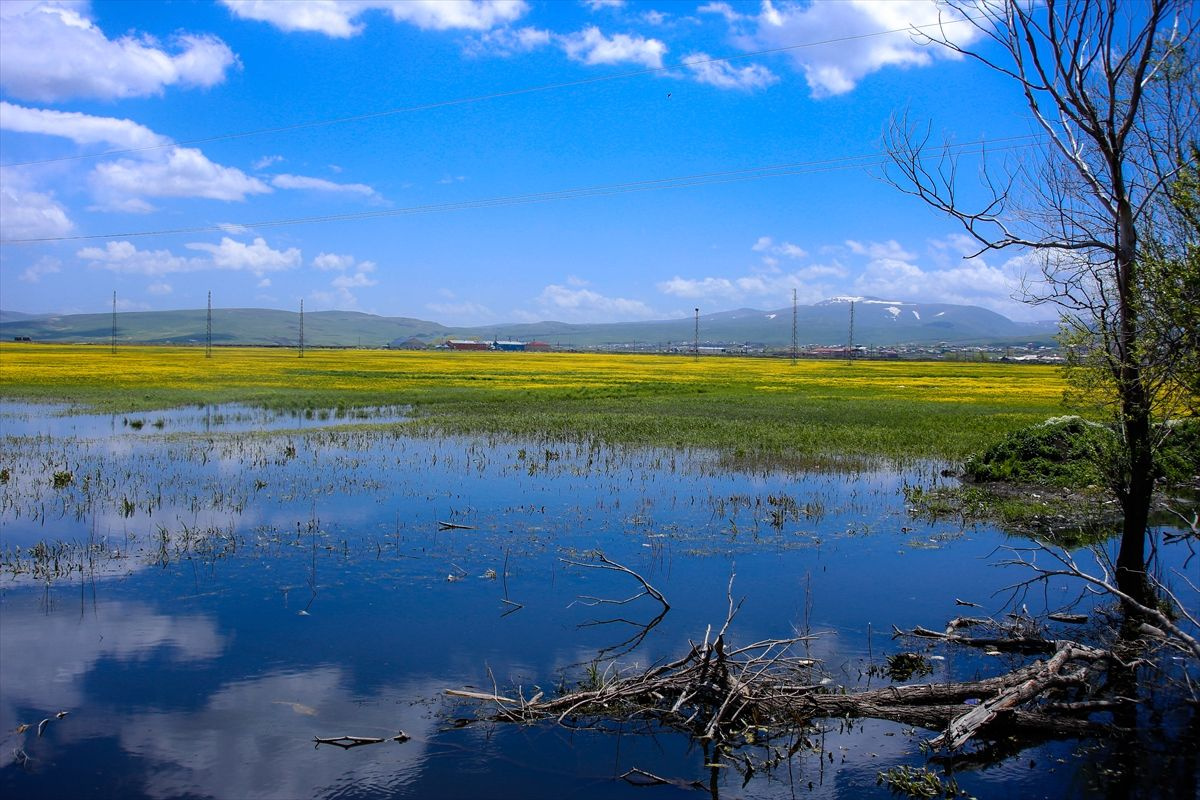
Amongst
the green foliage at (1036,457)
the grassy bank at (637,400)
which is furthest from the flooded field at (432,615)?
the grassy bank at (637,400)

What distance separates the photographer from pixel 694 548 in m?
14.6

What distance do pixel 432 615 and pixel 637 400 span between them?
115 feet

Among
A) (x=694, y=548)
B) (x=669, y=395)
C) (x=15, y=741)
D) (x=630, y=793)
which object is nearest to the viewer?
(x=630, y=793)

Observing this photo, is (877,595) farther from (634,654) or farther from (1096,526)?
(1096,526)

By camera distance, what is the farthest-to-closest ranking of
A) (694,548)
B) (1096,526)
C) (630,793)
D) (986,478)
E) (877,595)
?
(986,478) → (1096,526) → (694,548) → (877,595) → (630,793)

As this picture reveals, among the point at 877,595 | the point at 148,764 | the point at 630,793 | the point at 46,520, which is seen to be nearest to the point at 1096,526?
the point at 877,595

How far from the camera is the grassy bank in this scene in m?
29.2

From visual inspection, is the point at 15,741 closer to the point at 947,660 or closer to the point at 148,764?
the point at 148,764

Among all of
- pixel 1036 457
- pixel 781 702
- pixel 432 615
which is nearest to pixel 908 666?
pixel 781 702

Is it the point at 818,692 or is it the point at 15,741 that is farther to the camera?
the point at 818,692

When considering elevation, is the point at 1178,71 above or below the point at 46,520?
above

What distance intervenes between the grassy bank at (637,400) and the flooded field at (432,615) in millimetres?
7978

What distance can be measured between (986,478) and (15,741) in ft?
66.0

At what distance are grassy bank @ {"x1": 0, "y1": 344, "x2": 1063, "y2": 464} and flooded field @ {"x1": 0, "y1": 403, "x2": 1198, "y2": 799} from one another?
7.98 m
